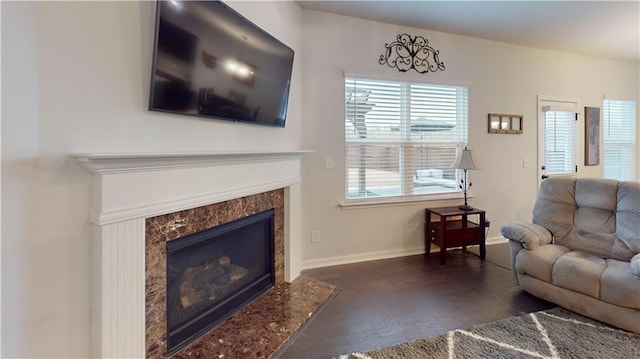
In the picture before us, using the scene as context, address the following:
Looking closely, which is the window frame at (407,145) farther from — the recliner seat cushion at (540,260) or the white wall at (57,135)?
the white wall at (57,135)

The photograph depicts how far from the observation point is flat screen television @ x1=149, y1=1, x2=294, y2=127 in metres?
1.48

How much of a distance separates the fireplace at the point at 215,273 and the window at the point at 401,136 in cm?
120

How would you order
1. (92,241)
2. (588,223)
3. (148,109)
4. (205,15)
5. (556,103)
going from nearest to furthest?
(92,241)
(148,109)
(205,15)
(588,223)
(556,103)

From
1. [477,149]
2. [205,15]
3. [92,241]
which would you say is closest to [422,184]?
[477,149]

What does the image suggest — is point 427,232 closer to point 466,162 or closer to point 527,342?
point 466,162

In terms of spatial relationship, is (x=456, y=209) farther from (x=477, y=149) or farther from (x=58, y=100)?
(x=58, y=100)

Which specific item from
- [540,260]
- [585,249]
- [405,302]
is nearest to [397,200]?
[405,302]

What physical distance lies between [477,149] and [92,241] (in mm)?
3868

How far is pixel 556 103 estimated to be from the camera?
416 cm

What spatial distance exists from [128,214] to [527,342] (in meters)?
2.34

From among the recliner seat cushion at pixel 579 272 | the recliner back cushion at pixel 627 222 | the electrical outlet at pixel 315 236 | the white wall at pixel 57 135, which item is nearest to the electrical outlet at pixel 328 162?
the electrical outlet at pixel 315 236

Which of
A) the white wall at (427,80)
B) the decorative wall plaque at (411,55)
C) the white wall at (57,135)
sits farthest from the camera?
the decorative wall plaque at (411,55)

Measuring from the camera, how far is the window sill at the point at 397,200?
10.6 ft

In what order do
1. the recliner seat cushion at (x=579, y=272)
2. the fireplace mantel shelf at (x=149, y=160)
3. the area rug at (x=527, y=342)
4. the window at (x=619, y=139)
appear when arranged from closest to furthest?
the fireplace mantel shelf at (x=149, y=160) → the area rug at (x=527, y=342) → the recliner seat cushion at (x=579, y=272) → the window at (x=619, y=139)
